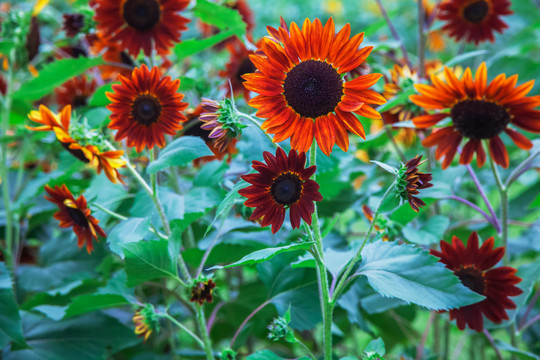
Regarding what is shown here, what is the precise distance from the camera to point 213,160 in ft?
2.73

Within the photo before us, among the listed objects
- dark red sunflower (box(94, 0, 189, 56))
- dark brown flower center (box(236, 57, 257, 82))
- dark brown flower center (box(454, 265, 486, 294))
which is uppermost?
dark brown flower center (box(236, 57, 257, 82))

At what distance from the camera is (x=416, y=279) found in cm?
54

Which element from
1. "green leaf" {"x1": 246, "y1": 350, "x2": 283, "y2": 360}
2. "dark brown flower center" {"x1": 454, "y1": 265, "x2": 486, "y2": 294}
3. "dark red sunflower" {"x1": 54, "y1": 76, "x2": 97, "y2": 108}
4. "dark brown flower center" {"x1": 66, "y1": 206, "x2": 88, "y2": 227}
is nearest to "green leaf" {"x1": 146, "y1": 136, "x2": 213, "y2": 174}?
"dark brown flower center" {"x1": 66, "y1": 206, "x2": 88, "y2": 227}

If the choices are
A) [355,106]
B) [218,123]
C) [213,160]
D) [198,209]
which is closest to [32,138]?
[213,160]

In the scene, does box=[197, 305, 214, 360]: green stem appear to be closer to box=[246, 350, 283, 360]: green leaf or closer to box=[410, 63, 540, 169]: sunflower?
box=[246, 350, 283, 360]: green leaf

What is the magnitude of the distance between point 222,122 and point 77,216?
26 centimetres

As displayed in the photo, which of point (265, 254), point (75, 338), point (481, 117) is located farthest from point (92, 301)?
point (481, 117)

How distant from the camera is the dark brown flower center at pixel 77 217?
630 millimetres

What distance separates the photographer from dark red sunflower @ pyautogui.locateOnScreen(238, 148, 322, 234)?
1.57 feet

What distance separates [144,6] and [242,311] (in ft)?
1.73

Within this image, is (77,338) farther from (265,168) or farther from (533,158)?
(533,158)

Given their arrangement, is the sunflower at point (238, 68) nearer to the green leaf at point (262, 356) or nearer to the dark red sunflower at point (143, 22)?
the dark red sunflower at point (143, 22)

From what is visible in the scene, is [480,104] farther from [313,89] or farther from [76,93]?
[76,93]

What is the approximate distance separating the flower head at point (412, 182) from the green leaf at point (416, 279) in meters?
0.09
